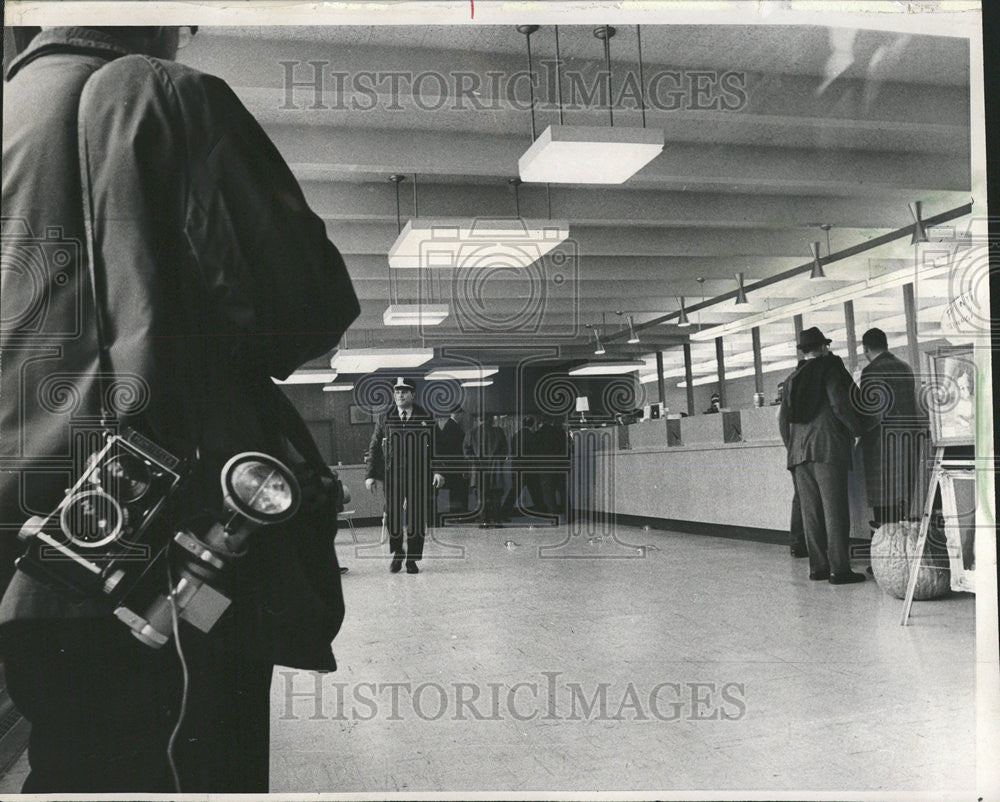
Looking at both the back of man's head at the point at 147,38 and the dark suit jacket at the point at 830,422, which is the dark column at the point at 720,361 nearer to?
the dark suit jacket at the point at 830,422

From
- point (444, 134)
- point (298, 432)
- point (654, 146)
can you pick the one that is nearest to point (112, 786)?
point (298, 432)

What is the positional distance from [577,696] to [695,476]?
15.6 ft

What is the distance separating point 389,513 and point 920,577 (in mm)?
1958

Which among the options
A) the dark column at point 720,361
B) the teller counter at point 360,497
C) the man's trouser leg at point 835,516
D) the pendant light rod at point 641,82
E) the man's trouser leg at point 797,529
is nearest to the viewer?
the teller counter at point 360,497

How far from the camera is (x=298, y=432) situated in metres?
2.11

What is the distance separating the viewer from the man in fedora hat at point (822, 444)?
2.84 meters

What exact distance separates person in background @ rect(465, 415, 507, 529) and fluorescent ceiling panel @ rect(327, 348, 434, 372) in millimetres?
258

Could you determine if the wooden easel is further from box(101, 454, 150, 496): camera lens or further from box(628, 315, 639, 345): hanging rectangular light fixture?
box(101, 454, 150, 496): camera lens

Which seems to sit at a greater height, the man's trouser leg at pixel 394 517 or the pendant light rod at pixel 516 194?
the pendant light rod at pixel 516 194

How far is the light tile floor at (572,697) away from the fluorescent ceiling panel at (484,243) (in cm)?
77

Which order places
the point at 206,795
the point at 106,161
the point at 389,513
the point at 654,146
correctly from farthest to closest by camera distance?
the point at 654,146 → the point at 389,513 → the point at 206,795 → the point at 106,161

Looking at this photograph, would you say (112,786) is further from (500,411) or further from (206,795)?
(500,411)

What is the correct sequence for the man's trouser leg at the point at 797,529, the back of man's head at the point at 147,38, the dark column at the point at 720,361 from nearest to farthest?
the back of man's head at the point at 147,38, the man's trouser leg at the point at 797,529, the dark column at the point at 720,361

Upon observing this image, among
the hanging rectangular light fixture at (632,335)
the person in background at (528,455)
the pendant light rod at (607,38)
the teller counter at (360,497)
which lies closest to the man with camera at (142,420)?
the teller counter at (360,497)
